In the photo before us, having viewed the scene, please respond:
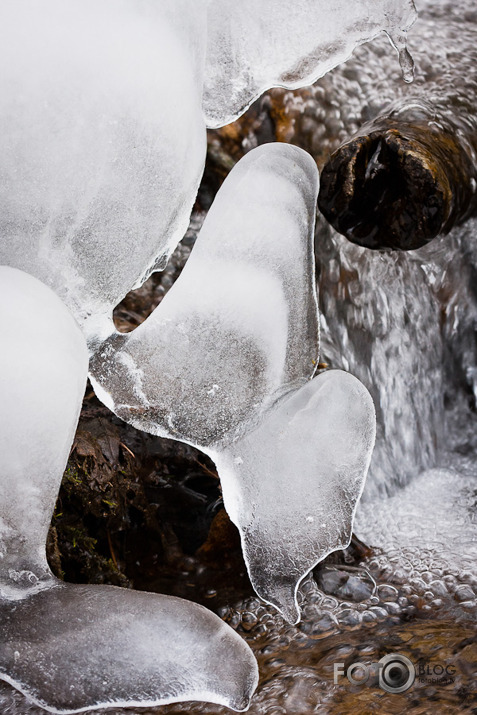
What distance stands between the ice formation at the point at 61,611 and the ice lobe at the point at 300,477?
0.75ft

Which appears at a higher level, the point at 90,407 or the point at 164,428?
the point at 164,428

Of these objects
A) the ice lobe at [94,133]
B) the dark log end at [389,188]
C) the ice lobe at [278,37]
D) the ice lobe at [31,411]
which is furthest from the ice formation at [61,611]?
the dark log end at [389,188]

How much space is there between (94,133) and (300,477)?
76cm

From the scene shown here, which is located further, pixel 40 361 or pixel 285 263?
pixel 285 263

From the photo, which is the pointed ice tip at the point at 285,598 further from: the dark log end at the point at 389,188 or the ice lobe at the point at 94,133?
the dark log end at the point at 389,188

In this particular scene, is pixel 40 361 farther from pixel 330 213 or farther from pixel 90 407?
pixel 330 213

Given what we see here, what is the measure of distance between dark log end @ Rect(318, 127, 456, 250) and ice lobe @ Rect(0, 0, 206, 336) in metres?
0.78

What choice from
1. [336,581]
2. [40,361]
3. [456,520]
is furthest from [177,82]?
[456,520]

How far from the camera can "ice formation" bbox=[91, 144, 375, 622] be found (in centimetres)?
158

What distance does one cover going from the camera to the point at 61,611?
1.39 m

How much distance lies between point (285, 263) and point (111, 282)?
35cm

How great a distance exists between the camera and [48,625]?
1.37 meters

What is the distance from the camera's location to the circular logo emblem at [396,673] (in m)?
1.61

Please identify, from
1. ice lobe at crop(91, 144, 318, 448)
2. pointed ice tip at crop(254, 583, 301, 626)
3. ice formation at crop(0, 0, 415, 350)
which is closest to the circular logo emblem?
pointed ice tip at crop(254, 583, 301, 626)
